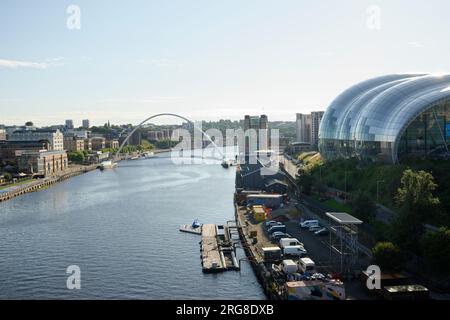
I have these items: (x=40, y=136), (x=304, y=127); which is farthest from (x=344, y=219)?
(x=304, y=127)

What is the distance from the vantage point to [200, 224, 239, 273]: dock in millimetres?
13430

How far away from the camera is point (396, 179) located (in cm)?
1585

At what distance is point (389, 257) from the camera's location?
1042cm

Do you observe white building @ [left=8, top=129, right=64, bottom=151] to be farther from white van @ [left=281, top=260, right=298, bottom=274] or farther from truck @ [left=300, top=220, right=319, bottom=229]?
white van @ [left=281, top=260, right=298, bottom=274]

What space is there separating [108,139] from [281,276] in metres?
72.4

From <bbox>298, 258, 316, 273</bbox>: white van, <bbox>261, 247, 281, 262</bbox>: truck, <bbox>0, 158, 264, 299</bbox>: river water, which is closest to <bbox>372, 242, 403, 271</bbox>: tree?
<bbox>298, 258, 316, 273</bbox>: white van

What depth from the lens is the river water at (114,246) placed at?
11.9 metres

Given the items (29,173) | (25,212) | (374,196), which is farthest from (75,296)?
(29,173)

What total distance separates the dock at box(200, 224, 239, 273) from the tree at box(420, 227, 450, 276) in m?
5.44

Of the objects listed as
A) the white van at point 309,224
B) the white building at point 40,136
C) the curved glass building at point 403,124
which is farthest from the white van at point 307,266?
the white building at point 40,136

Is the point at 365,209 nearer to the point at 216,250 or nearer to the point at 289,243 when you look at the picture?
the point at 289,243

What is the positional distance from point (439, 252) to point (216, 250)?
24.2ft

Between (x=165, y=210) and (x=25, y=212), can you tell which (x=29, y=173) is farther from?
(x=165, y=210)

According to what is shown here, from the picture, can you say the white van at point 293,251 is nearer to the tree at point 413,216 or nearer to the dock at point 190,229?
the tree at point 413,216
